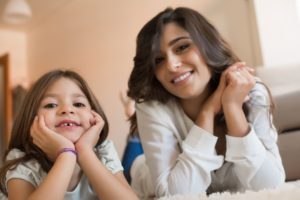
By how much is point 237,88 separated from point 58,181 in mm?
500

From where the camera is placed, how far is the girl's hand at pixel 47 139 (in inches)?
31.3

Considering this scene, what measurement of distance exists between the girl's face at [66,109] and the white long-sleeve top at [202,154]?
0.61ft

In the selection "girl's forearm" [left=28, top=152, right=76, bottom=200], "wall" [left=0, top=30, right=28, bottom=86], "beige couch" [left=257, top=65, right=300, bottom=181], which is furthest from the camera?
"wall" [left=0, top=30, right=28, bottom=86]

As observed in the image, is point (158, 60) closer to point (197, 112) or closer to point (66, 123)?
point (197, 112)

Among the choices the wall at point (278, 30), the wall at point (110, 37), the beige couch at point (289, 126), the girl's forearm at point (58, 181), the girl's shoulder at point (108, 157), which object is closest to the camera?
the girl's forearm at point (58, 181)

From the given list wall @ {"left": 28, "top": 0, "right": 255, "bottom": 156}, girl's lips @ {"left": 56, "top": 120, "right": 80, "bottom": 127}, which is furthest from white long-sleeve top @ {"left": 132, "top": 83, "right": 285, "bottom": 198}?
wall @ {"left": 28, "top": 0, "right": 255, "bottom": 156}

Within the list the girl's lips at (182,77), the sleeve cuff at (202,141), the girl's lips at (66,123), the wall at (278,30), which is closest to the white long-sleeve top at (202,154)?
the sleeve cuff at (202,141)

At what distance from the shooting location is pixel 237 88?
2.96ft

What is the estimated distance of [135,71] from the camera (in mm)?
1025

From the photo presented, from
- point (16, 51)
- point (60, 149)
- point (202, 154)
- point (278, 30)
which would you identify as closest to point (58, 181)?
point (60, 149)

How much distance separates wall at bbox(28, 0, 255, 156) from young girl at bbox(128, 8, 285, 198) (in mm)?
1025

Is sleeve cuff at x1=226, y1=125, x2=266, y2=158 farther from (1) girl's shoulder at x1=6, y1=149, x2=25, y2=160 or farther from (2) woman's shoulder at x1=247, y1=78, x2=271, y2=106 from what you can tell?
(1) girl's shoulder at x1=6, y1=149, x2=25, y2=160

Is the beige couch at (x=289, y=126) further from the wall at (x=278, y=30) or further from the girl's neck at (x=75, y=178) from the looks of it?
the girl's neck at (x=75, y=178)

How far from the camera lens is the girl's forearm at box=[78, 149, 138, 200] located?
74cm
